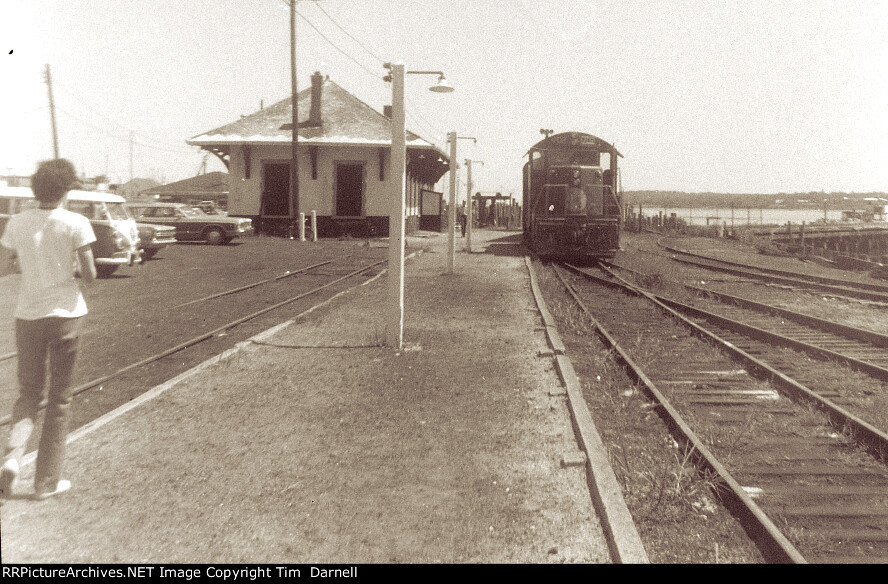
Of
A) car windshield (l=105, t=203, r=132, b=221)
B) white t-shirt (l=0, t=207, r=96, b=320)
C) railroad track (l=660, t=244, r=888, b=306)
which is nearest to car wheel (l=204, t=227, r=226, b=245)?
car windshield (l=105, t=203, r=132, b=221)

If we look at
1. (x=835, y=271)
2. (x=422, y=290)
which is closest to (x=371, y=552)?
(x=422, y=290)

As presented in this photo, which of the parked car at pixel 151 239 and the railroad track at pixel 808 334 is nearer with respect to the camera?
the railroad track at pixel 808 334

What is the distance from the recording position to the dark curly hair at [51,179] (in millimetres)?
3883

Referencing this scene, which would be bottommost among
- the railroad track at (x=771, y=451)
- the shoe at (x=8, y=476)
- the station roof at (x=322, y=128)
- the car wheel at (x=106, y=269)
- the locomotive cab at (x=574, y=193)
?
the railroad track at (x=771, y=451)

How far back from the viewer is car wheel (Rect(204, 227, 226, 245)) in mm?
25922

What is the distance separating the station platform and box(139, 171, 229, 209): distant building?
44357mm

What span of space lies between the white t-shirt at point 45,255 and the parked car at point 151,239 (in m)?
15.4

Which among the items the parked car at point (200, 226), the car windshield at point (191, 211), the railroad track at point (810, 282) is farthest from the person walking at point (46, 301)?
the car windshield at point (191, 211)

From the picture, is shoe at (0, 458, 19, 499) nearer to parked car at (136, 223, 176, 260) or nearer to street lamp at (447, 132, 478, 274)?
street lamp at (447, 132, 478, 274)

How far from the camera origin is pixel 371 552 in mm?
3672

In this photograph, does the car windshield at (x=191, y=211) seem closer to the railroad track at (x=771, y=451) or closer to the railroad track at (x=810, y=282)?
the railroad track at (x=810, y=282)

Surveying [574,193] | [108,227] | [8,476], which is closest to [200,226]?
[108,227]
